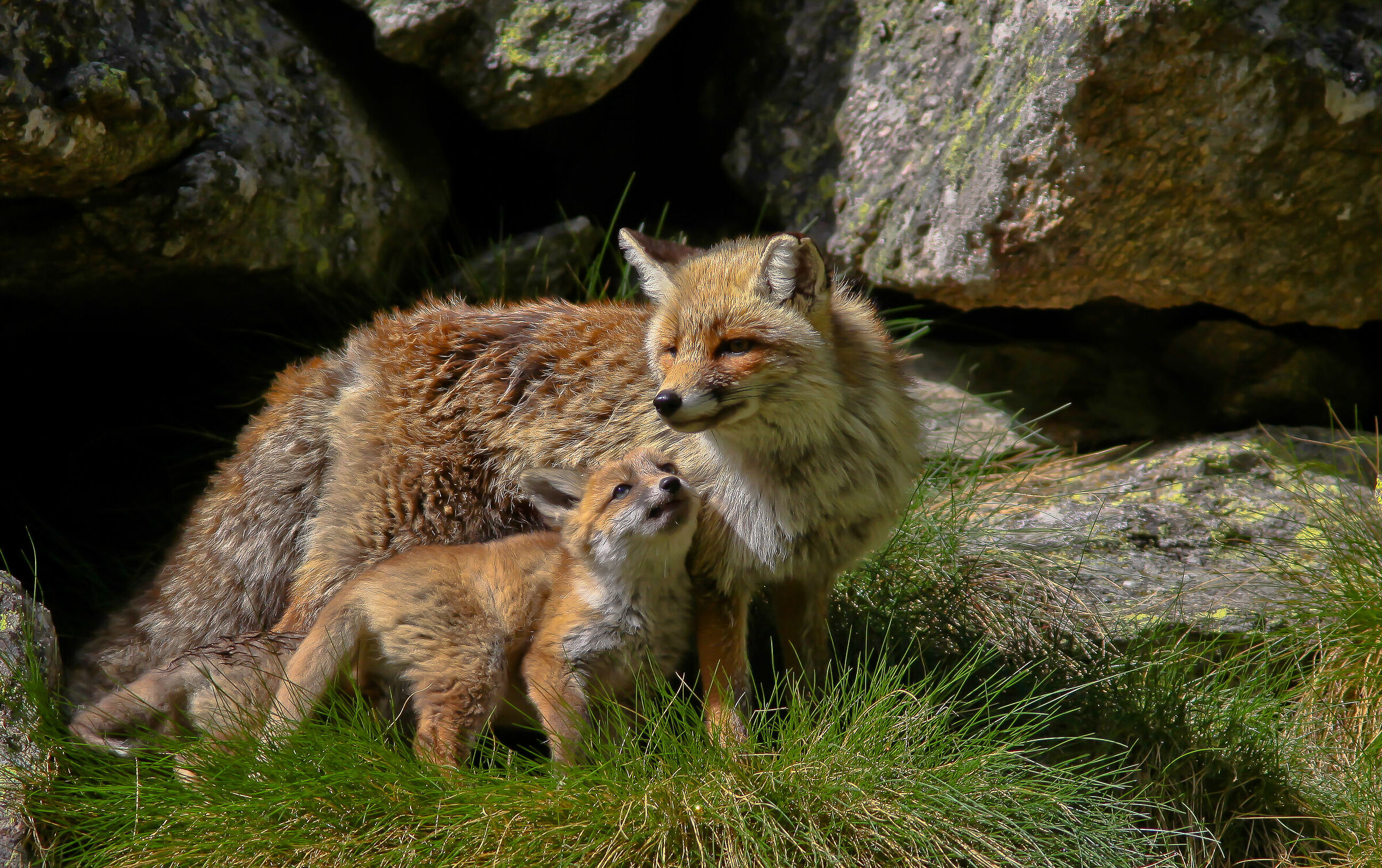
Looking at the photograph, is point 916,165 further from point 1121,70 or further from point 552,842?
point 552,842

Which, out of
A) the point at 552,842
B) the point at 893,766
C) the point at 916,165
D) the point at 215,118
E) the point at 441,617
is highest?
the point at 215,118

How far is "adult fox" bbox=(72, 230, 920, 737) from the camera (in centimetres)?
337

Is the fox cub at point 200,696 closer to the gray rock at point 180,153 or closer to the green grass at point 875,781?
the green grass at point 875,781

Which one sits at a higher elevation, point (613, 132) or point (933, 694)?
point (613, 132)

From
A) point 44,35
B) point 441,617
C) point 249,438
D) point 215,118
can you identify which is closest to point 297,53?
point 215,118

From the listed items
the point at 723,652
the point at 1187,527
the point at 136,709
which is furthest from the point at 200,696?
the point at 1187,527

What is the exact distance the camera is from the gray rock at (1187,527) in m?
4.62

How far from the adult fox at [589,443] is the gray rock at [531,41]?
129 centimetres

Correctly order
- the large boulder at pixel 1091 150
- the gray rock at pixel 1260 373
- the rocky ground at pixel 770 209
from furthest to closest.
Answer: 1. the gray rock at pixel 1260 373
2. the large boulder at pixel 1091 150
3. the rocky ground at pixel 770 209

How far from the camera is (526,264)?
5668mm

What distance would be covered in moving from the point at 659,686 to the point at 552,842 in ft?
1.96

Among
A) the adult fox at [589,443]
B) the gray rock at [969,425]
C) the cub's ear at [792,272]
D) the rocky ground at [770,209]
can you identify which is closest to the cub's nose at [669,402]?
the adult fox at [589,443]

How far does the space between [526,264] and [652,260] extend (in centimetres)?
212

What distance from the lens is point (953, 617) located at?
446 centimetres
